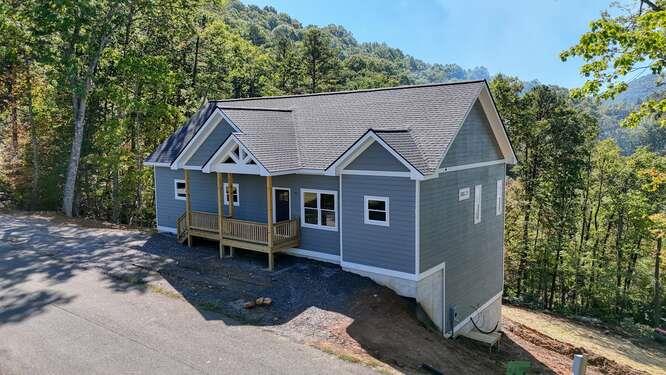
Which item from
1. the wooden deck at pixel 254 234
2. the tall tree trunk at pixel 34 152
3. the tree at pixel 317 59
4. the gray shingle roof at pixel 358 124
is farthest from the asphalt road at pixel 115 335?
the tree at pixel 317 59

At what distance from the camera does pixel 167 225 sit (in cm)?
2092

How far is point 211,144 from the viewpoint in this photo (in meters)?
18.0

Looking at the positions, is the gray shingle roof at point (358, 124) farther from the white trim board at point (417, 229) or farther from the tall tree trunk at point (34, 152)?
the tall tree trunk at point (34, 152)

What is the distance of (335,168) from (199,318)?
5.68m

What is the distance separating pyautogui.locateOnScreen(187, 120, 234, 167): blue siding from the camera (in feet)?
57.4

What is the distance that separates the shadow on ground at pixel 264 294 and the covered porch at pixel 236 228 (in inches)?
24.6

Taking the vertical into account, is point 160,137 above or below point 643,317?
above

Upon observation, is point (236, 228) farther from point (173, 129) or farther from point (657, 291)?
point (657, 291)

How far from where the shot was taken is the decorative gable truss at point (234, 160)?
15.3 metres

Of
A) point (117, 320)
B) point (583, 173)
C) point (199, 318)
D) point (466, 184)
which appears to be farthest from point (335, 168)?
point (583, 173)

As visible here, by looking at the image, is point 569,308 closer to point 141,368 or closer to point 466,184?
point 466,184

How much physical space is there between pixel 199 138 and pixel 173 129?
14973 millimetres

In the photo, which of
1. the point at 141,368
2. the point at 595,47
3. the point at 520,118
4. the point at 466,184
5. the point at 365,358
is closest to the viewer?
the point at 141,368

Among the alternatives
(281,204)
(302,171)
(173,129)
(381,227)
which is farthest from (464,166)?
(173,129)
